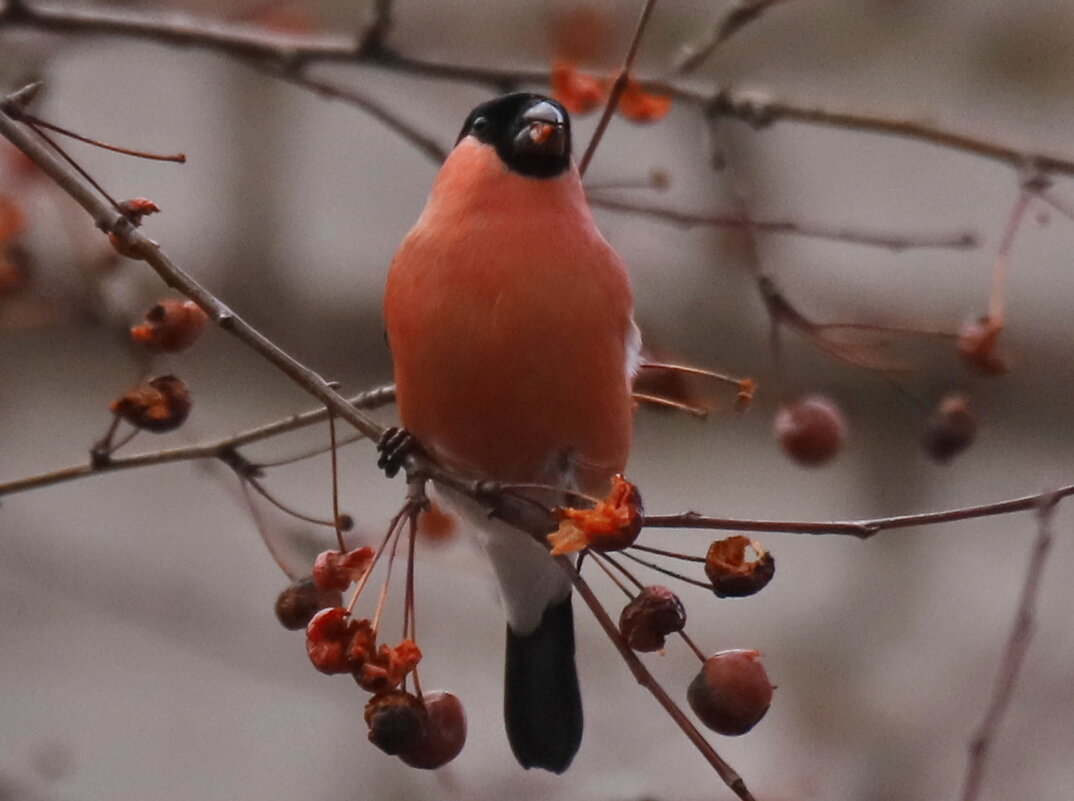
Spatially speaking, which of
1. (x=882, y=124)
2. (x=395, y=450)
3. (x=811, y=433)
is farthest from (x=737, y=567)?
(x=882, y=124)

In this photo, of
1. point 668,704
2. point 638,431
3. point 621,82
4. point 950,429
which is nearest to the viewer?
point 668,704

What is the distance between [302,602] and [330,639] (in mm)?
80

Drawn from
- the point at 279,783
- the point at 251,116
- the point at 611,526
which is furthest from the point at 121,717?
the point at 611,526

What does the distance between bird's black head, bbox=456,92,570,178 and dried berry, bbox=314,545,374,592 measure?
0.31 metres

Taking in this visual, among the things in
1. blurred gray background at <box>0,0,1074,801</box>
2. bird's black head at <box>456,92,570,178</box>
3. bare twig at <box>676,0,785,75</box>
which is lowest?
blurred gray background at <box>0,0,1074,801</box>

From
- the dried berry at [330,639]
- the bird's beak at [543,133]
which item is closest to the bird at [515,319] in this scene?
the bird's beak at [543,133]

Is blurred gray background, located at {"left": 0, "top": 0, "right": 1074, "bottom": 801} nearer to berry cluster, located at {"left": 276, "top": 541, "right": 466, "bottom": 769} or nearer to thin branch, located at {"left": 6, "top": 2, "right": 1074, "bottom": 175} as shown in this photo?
thin branch, located at {"left": 6, "top": 2, "right": 1074, "bottom": 175}

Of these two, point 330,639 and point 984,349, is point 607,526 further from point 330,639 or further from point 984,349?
point 984,349

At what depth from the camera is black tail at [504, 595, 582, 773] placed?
3.41 feet

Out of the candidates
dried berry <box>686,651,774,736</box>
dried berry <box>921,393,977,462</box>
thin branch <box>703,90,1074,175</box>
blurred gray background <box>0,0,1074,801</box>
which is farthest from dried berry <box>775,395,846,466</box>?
blurred gray background <box>0,0,1074,801</box>

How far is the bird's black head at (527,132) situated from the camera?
2.99ft

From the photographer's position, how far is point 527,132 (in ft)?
3.02

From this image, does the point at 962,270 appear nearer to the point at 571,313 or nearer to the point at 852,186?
the point at 852,186

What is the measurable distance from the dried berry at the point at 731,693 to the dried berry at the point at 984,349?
36 cm
